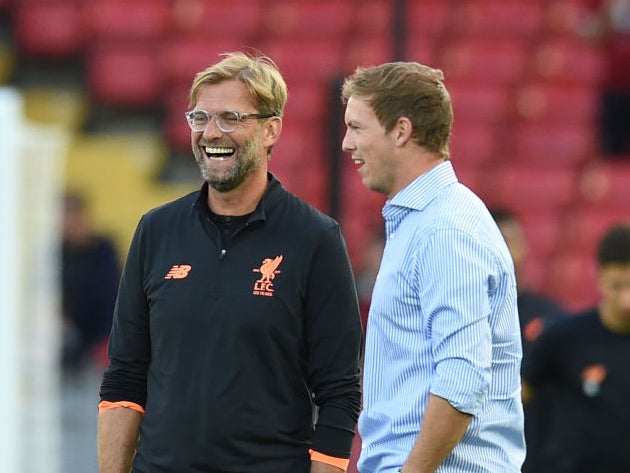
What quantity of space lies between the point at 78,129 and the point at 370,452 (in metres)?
8.23

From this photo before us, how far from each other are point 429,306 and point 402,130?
1.34 ft

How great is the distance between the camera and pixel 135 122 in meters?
11.2

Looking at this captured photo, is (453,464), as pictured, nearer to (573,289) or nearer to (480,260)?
(480,260)

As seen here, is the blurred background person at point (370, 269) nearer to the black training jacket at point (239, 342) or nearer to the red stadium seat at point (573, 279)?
the red stadium seat at point (573, 279)

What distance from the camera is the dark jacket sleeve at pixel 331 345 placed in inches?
136

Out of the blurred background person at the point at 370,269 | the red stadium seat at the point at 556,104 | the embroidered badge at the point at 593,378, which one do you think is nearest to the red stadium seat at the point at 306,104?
the red stadium seat at the point at 556,104

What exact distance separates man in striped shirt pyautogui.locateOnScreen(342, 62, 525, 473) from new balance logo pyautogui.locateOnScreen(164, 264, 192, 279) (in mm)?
490

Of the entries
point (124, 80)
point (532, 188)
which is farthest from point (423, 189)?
point (124, 80)

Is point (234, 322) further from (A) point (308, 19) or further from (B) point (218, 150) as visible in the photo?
(A) point (308, 19)

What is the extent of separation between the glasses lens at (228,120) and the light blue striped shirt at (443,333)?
0.46 meters

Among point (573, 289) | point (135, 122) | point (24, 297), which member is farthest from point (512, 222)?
point (135, 122)

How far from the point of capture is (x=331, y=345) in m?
3.45

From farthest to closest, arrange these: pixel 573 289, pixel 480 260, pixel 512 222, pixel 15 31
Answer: pixel 15 31, pixel 573 289, pixel 512 222, pixel 480 260

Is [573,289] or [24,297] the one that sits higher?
[24,297]
